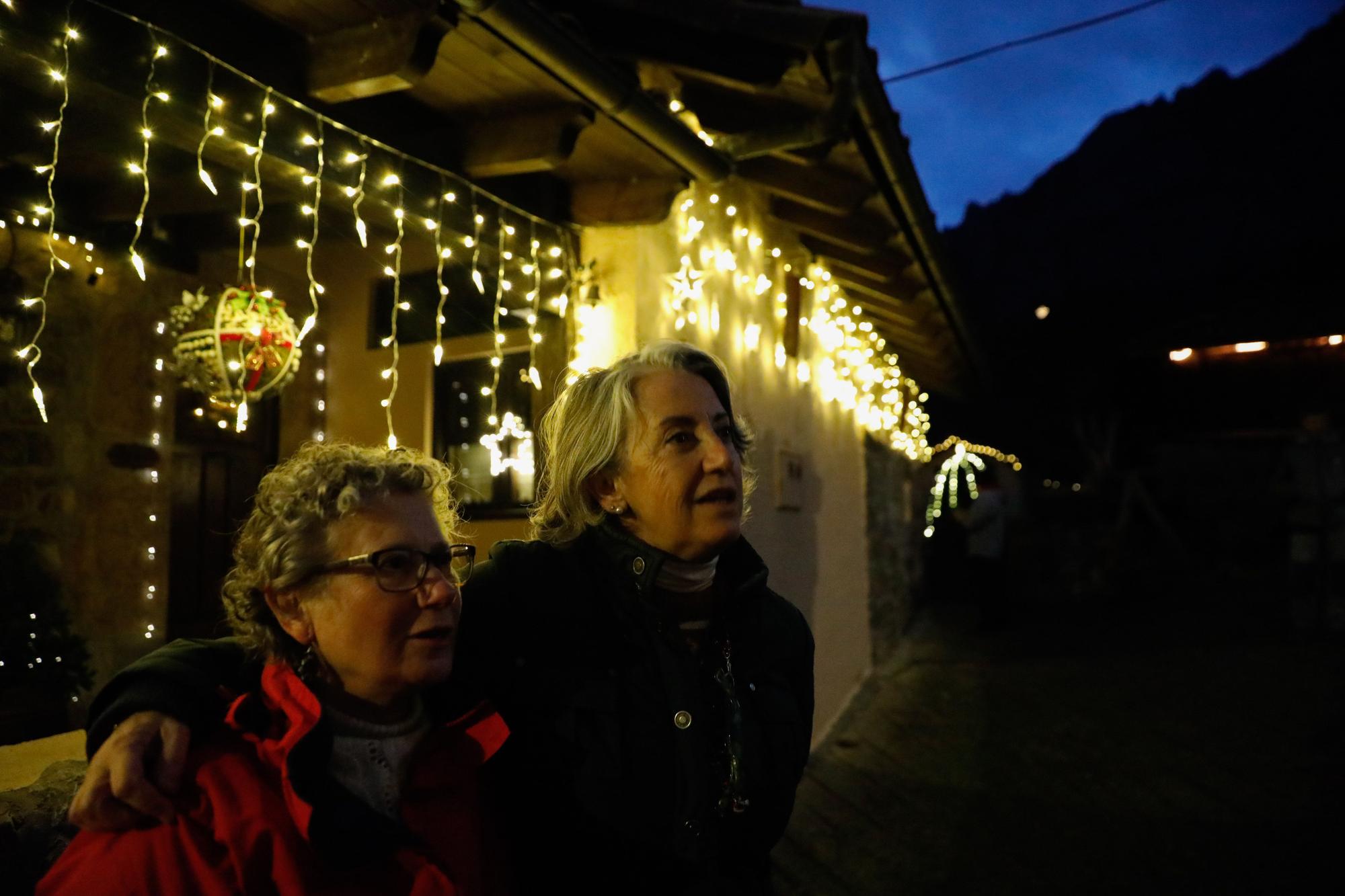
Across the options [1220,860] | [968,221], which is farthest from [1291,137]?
[1220,860]

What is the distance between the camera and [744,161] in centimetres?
470

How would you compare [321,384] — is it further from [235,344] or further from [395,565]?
[395,565]

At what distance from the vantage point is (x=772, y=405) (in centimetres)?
525

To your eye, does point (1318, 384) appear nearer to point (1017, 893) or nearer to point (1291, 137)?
point (1017, 893)

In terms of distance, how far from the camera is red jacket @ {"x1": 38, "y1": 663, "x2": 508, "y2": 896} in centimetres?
118

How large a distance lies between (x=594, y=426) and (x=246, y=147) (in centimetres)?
148

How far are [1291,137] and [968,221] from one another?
64.9ft

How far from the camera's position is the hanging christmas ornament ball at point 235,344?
130 inches

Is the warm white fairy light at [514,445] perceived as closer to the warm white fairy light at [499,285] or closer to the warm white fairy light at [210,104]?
the warm white fairy light at [499,285]

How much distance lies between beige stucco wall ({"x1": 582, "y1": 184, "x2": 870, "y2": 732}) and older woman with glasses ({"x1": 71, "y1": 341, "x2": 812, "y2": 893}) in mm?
1703

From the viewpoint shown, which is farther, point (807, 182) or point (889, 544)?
point (889, 544)

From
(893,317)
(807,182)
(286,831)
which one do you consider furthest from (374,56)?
(893,317)

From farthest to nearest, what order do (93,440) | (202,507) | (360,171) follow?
(202,507) → (93,440) → (360,171)

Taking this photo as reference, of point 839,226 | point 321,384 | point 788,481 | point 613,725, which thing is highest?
point 839,226
